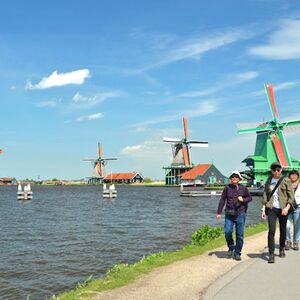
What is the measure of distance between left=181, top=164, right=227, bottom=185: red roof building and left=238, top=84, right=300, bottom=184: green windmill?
39324 mm

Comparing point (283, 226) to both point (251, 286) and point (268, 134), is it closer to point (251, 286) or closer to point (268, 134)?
point (251, 286)

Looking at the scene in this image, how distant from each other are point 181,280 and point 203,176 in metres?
115

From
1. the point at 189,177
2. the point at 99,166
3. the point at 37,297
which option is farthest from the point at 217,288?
the point at 99,166

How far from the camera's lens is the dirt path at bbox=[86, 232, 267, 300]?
23.5 feet

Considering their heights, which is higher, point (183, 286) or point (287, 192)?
point (287, 192)

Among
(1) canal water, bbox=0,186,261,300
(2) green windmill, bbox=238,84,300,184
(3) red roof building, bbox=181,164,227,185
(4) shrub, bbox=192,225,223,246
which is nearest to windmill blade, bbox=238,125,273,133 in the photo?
(2) green windmill, bbox=238,84,300,184

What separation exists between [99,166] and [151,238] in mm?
145661

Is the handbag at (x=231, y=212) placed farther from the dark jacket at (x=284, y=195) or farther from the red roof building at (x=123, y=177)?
the red roof building at (x=123, y=177)

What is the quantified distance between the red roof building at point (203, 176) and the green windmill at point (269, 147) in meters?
39.3

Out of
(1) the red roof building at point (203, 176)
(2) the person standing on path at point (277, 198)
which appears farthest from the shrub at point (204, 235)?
(1) the red roof building at point (203, 176)

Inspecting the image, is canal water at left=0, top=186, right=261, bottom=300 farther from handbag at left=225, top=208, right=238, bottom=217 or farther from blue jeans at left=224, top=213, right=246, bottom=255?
handbag at left=225, top=208, right=238, bottom=217

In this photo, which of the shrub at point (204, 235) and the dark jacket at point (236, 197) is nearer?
the dark jacket at point (236, 197)

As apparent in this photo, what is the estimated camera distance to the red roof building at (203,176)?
398 feet

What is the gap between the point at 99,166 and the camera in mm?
Answer: 166000
